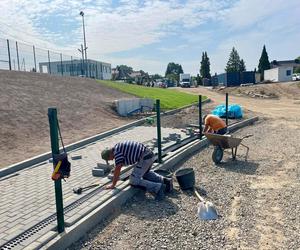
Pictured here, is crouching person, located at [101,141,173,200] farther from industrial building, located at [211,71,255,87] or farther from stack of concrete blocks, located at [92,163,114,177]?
industrial building, located at [211,71,255,87]

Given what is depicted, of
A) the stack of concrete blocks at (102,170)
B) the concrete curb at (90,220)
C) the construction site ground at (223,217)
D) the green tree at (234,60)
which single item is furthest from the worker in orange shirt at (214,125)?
the green tree at (234,60)

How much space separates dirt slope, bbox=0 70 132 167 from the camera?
28.9 ft

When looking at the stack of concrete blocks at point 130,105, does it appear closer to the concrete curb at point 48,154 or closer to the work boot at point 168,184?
the concrete curb at point 48,154

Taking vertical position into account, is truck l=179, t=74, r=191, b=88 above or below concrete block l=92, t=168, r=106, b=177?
above

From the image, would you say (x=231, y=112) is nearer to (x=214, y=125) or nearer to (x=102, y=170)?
(x=214, y=125)

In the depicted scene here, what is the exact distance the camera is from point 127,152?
17.5ft

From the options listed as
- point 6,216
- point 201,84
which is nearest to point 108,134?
point 6,216

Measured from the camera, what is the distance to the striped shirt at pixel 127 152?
528 cm

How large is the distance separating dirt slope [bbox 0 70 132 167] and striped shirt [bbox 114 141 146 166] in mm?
3360

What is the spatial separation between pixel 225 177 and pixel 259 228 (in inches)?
95.9

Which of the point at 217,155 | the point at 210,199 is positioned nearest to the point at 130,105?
the point at 217,155

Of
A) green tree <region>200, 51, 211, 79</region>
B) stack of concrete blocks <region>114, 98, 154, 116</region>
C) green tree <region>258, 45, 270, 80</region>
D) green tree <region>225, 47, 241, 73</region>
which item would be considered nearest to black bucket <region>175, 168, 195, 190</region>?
stack of concrete blocks <region>114, 98, 154, 116</region>

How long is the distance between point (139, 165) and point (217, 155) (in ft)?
9.95

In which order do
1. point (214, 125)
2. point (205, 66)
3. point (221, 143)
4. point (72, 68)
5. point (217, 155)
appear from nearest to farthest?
point (221, 143) → point (217, 155) → point (214, 125) → point (72, 68) → point (205, 66)
